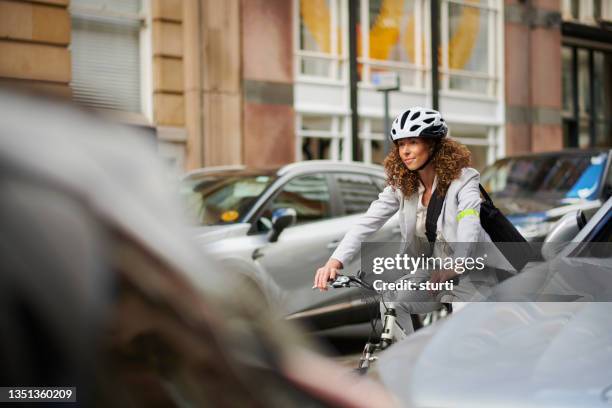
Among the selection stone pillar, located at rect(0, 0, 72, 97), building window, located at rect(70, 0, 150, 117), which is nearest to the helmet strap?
stone pillar, located at rect(0, 0, 72, 97)

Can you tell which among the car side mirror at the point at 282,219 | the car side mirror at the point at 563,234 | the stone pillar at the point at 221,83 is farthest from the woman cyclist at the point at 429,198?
the stone pillar at the point at 221,83

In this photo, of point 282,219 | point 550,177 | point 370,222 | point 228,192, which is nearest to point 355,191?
point 228,192

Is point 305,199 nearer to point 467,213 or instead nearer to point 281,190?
point 281,190

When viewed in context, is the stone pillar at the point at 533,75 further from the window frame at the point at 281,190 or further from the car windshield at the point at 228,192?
the car windshield at the point at 228,192

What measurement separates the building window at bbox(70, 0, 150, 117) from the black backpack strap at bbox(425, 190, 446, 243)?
10413 millimetres

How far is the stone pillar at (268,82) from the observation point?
15.5 meters

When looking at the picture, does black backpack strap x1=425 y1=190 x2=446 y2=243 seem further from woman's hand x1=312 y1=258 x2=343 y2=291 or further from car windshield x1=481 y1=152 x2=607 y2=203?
car windshield x1=481 y1=152 x2=607 y2=203

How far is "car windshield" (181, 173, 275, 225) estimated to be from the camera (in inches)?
261

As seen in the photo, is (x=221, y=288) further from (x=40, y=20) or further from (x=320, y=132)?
(x=320, y=132)

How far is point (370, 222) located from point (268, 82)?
1246 centimetres

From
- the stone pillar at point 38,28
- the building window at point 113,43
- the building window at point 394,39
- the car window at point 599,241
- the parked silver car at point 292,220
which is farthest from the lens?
the building window at point 394,39

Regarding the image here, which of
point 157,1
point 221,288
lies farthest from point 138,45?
point 221,288

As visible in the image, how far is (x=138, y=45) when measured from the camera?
14617mm

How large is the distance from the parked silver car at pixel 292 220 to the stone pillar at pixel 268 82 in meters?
7.99
